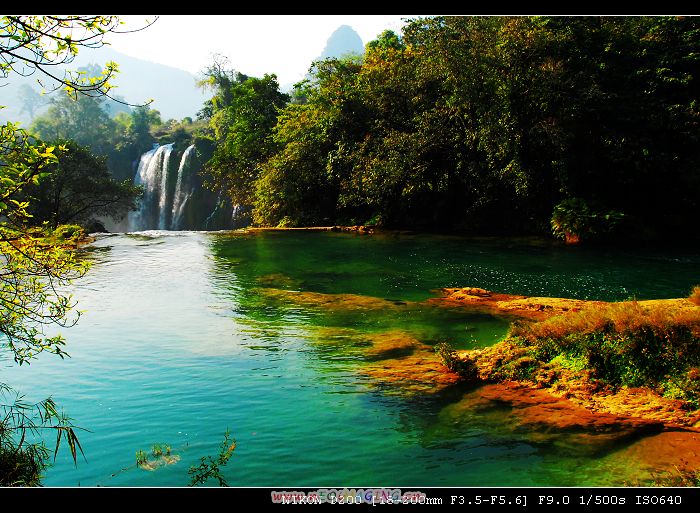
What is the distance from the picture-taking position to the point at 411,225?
29562 millimetres

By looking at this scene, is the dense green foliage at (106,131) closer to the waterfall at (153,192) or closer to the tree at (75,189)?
the waterfall at (153,192)

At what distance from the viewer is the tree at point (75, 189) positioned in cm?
3416

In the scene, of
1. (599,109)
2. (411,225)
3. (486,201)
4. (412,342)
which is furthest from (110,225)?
(412,342)

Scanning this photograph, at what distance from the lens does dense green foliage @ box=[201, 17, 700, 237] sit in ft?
74.1

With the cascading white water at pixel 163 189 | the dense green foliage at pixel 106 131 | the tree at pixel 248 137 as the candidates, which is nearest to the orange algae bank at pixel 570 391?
the tree at pixel 248 137

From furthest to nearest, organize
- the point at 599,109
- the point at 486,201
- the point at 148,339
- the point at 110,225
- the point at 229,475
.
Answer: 1. the point at 110,225
2. the point at 486,201
3. the point at 599,109
4. the point at 148,339
5. the point at 229,475

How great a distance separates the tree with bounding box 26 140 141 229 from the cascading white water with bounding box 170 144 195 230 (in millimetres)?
11380

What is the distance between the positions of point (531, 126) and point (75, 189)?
30589 millimetres

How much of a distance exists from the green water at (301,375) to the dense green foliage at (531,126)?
20.2 feet

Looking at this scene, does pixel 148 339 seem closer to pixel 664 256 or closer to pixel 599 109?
pixel 664 256

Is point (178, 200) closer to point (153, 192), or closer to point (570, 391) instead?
point (153, 192)
